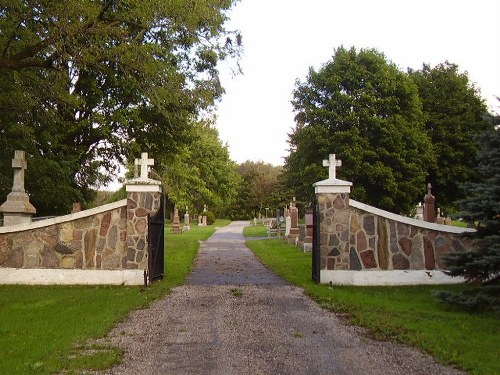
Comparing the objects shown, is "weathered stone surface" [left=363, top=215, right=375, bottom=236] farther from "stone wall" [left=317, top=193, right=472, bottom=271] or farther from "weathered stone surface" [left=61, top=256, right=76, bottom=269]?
"weathered stone surface" [left=61, top=256, right=76, bottom=269]

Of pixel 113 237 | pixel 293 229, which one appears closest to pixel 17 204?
pixel 113 237

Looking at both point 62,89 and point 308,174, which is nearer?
point 62,89

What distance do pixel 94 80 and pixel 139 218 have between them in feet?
33.3

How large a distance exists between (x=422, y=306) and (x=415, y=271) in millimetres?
2553

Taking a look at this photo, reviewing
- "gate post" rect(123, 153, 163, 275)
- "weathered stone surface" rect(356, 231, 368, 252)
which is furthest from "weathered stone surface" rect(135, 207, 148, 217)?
"weathered stone surface" rect(356, 231, 368, 252)

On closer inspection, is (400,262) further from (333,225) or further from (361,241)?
(333,225)

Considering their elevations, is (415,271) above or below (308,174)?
below

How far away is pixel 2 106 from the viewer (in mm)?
14133

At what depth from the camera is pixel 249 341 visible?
6668 mm

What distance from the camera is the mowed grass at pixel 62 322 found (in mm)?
5652

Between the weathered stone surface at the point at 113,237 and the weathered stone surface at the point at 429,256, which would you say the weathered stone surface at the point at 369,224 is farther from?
the weathered stone surface at the point at 113,237

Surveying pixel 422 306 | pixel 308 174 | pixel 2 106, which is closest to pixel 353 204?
pixel 422 306

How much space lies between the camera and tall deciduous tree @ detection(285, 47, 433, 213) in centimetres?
3189

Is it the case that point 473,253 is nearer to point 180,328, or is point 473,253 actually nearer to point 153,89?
point 180,328
